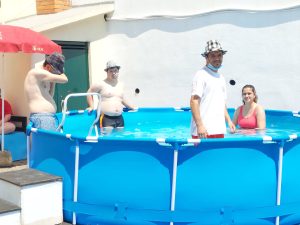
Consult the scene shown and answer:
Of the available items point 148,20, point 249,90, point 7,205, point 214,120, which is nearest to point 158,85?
point 148,20

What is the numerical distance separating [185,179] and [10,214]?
169cm

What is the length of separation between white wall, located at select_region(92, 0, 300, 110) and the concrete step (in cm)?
684

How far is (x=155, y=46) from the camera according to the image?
11.2 meters

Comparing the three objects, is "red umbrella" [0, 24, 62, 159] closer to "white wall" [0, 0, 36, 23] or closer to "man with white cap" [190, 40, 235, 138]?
"man with white cap" [190, 40, 235, 138]

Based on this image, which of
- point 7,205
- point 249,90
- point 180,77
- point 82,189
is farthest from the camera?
point 180,77

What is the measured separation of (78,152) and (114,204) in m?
0.64

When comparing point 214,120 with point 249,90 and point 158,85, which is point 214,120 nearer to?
point 249,90

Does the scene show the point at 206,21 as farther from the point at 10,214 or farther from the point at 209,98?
the point at 10,214

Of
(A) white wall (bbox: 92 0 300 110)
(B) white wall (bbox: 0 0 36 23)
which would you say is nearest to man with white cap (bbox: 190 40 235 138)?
(A) white wall (bbox: 92 0 300 110)

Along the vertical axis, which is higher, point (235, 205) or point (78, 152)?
point (78, 152)

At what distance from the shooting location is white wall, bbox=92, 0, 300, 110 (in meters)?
9.63

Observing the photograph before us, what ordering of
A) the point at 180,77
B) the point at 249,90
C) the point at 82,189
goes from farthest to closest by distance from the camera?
the point at 180,77 < the point at 249,90 < the point at 82,189

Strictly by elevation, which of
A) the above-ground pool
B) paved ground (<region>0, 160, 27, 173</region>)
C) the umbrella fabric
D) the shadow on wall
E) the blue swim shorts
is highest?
the shadow on wall

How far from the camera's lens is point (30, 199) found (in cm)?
442
